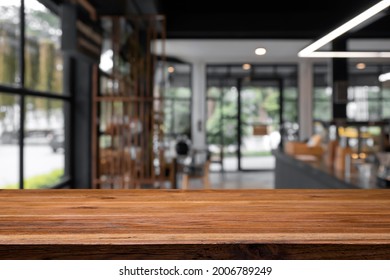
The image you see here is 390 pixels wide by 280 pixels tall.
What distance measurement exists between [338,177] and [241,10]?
364cm

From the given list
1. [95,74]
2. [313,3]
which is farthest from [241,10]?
[95,74]

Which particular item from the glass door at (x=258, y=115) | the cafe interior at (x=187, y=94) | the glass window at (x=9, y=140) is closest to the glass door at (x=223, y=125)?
the cafe interior at (x=187, y=94)

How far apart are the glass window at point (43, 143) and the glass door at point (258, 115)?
26.5ft

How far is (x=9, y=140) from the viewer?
372 centimetres

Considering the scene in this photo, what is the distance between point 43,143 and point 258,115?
9044 millimetres

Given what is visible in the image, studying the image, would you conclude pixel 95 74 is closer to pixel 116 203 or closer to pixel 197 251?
pixel 116 203

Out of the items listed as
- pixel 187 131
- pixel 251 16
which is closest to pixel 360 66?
pixel 187 131

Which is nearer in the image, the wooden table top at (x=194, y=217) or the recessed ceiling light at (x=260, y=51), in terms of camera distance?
the wooden table top at (x=194, y=217)

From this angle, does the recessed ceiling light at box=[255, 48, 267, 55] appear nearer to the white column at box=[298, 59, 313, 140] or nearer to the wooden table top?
the white column at box=[298, 59, 313, 140]

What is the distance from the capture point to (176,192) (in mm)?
1826

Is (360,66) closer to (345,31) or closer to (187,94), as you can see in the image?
(187,94)

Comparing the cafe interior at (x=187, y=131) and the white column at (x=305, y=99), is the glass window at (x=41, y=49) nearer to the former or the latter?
the cafe interior at (x=187, y=131)

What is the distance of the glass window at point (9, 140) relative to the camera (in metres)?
3.57

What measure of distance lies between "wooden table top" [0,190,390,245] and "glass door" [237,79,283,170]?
36.7 ft
